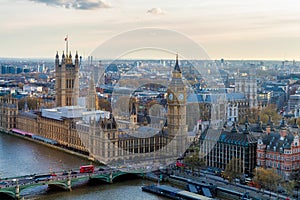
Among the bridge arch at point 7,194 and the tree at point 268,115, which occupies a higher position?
the tree at point 268,115

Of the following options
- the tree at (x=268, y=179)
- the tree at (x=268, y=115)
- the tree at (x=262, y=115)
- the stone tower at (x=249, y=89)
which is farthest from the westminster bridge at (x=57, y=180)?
the stone tower at (x=249, y=89)

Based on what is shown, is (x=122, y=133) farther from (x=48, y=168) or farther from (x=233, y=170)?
(x=233, y=170)

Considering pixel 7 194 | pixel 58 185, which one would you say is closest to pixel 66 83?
pixel 58 185

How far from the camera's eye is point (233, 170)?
17.1 meters

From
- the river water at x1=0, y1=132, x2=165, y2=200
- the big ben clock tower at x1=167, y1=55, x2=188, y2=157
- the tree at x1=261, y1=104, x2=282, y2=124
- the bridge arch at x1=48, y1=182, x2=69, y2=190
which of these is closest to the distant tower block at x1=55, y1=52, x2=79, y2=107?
the river water at x1=0, y1=132, x2=165, y2=200

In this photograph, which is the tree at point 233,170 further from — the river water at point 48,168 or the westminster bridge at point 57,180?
the westminster bridge at point 57,180

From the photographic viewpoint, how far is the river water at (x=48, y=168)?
16.3 m

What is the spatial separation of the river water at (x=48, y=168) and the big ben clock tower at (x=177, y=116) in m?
3.58

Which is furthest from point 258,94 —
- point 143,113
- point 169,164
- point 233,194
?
point 233,194

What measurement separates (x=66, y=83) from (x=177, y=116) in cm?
1241

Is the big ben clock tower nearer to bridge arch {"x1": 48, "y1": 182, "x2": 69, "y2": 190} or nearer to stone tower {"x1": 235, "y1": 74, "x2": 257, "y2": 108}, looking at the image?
bridge arch {"x1": 48, "y1": 182, "x2": 69, "y2": 190}

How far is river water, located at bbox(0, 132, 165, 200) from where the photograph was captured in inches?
643

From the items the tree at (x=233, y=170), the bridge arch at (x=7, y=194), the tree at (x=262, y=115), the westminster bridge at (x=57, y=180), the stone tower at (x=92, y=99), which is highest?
the stone tower at (x=92, y=99)

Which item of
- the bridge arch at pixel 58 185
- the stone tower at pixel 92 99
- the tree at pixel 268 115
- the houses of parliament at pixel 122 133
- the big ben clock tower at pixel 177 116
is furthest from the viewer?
the stone tower at pixel 92 99
